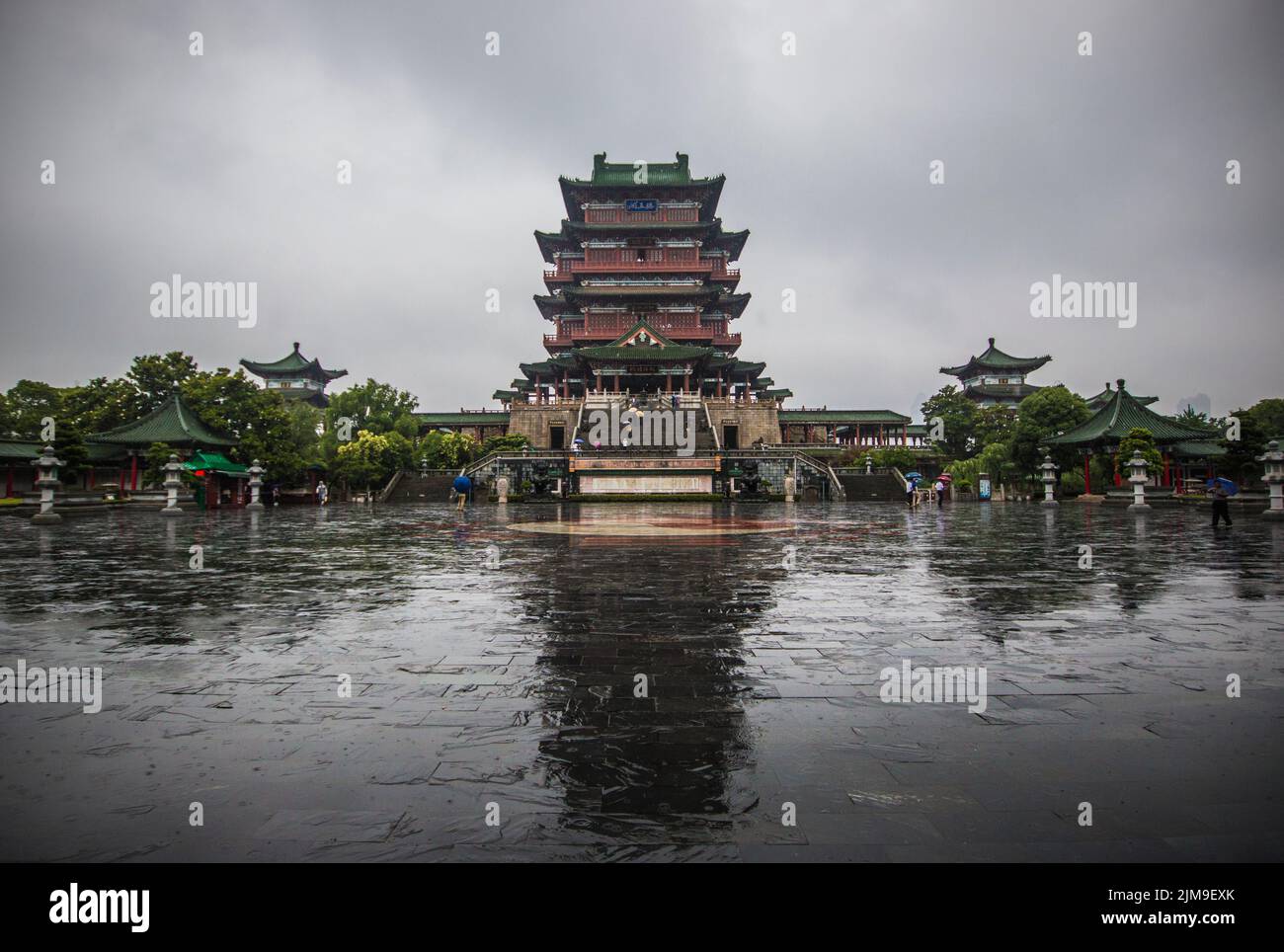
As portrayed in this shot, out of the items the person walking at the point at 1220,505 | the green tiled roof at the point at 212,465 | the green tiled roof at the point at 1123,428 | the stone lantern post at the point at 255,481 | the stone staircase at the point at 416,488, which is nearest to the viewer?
the person walking at the point at 1220,505

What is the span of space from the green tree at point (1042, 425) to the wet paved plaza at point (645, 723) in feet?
110

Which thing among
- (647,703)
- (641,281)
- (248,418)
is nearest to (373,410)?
(248,418)

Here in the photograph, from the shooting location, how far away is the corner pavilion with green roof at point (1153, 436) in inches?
1375

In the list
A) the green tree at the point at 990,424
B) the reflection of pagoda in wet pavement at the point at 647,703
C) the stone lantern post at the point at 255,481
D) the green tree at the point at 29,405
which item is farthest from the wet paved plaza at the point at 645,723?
the green tree at the point at 29,405

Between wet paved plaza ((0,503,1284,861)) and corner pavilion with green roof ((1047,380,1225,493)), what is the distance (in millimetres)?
31329

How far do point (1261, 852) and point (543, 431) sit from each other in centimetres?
4875

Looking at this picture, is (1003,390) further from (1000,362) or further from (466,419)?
(466,419)

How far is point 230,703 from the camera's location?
4.07 metres

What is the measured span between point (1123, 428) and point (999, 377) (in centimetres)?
3233

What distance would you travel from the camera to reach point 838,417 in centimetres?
5741

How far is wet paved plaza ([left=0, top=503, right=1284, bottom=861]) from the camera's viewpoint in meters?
2.54

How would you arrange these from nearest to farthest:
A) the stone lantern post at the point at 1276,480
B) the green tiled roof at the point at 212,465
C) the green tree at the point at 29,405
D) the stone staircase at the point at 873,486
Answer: the stone lantern post at the point at 1276,480
the green tiled roof at the point at 212,465
the stone staircase at the point at 873,486
the green tree at the point at 29,405

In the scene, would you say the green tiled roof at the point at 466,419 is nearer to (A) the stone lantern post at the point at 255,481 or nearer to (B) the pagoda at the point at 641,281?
(B) the pagoda at the point at 641,281
